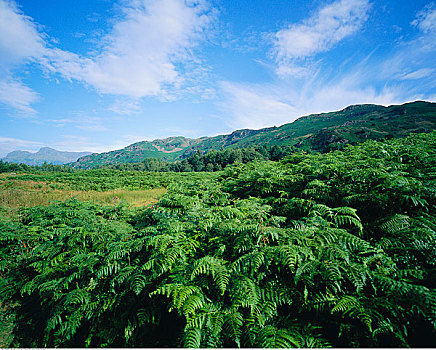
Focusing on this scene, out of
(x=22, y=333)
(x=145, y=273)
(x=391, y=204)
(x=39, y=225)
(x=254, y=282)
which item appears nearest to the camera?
(x=254, y=282)

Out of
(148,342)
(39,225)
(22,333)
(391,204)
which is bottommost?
(22,333)

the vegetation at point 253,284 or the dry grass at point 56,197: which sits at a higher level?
the vegetation at point 253,284

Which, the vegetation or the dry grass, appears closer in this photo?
the vegetation

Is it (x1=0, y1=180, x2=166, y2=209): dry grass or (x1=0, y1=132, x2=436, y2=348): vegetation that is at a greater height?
(x1=0, y1=132, x2=436, y2=348): vegetation

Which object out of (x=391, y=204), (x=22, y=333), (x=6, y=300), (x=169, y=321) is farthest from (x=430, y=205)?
(x=6, y=300)

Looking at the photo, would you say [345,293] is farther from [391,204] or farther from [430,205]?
[430,205]

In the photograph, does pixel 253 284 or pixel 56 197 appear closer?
pixel 253 284

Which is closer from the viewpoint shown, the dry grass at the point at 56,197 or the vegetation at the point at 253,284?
the vegetation at the point at 253,284

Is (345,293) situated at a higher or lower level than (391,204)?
lower

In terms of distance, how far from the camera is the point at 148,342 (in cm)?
315

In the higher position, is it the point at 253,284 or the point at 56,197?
the point at 253,284

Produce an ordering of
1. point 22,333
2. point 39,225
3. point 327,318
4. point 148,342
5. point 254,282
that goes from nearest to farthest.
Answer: point 327,318 → point 254,282 → point 148,342 → point 22,333 → point 39,225

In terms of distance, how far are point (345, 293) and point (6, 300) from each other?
8.42 meters

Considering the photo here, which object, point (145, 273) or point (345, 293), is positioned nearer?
point (345, 293)
